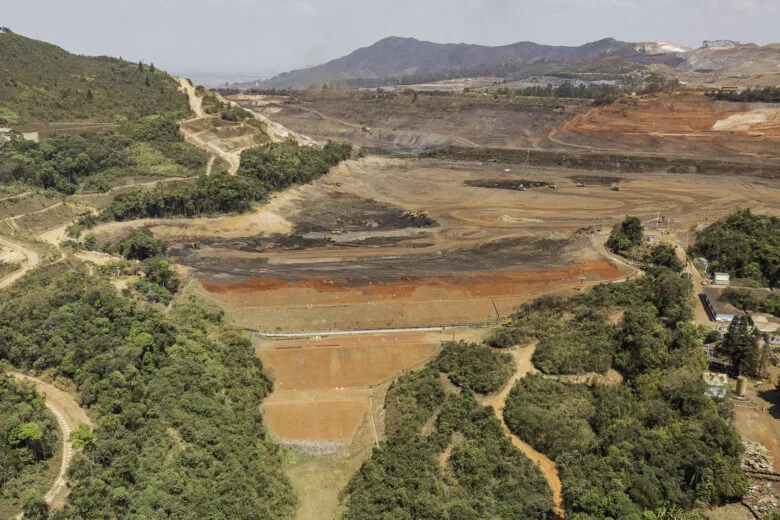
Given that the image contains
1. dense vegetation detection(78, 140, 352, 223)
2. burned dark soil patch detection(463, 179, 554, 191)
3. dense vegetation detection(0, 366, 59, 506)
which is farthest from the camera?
burned dark soil patch detection(463, 179, 554, 191)

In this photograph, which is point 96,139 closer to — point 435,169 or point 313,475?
point 435,169

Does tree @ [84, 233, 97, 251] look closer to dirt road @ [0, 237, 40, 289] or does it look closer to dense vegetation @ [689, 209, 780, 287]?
dirt road @ [0, 237, 40, 289]

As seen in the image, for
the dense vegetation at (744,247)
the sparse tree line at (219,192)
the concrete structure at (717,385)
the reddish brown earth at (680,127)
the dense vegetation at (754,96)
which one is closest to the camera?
the concrete structure at (717,385)

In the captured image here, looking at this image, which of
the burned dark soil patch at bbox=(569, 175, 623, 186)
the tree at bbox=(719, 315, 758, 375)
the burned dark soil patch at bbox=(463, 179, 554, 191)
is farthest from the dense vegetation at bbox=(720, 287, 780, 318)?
the burned dark soil patch at bbox=(569, 175, 623, 186)

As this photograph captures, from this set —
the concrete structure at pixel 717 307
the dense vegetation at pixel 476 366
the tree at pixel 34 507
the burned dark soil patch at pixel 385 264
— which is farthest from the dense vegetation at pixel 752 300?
the tree at pixel 34 507

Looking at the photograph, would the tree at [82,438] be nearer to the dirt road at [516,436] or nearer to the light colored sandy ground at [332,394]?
the light colored sandy ground at [332,394]

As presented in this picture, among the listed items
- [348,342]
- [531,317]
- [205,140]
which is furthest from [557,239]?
[205,140]
